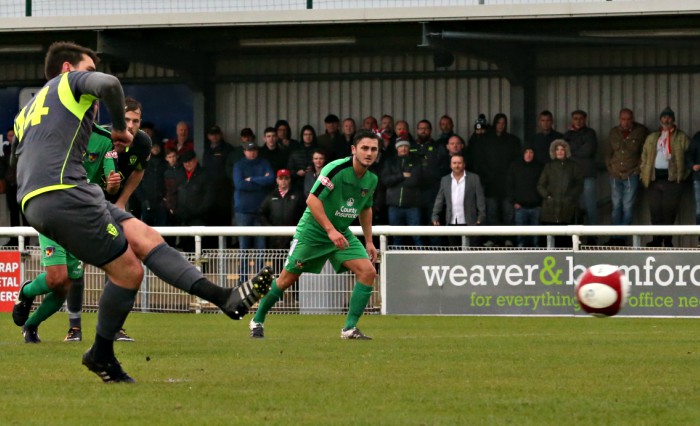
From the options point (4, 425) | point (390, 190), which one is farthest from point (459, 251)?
point (4, 425)

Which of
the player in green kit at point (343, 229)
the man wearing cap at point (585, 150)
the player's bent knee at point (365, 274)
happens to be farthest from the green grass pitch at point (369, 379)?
the man wearing cap at point (585, 150)

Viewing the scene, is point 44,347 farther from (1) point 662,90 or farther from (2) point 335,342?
(1) point 662,90

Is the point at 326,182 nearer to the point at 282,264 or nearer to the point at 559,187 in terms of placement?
the point at 282,264

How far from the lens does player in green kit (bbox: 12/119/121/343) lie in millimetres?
10766

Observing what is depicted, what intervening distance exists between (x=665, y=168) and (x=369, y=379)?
Result: 12124 mm

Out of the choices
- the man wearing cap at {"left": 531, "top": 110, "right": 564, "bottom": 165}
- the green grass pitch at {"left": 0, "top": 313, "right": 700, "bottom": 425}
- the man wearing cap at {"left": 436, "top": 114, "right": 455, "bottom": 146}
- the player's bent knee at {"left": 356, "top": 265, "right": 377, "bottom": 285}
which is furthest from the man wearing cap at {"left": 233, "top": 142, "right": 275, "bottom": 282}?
the player's bent knee at {"left": 356, "top": 265, "right": 377, "bottom": 285}

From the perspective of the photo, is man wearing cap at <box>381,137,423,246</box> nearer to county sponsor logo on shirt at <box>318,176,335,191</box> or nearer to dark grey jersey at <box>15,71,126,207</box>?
county sponsor logo on shirt at <box>318,176,335,191</box>

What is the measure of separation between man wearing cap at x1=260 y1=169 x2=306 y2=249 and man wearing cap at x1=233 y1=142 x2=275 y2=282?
28 centimetres

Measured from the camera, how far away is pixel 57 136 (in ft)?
25.0

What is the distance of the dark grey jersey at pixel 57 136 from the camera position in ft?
24.9

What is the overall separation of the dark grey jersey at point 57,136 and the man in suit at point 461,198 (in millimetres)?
11891

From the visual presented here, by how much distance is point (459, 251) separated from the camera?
684 inches

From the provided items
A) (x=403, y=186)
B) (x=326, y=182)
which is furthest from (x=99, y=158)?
(x=403, y=186)

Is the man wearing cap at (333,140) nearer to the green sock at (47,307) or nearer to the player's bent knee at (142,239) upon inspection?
the green sock at (47,307)
